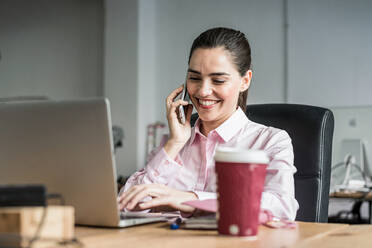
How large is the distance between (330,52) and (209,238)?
3.75m

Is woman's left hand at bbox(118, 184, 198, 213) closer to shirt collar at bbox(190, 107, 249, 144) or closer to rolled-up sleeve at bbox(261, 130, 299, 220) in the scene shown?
rolled-up sleeve at bbox(261, 130, 299, 220)

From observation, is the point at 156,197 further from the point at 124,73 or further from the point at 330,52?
the point at 124,73

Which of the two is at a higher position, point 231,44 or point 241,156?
point 231,44

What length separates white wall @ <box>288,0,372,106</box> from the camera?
4281 millimetres

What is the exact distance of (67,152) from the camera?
97 centimetres

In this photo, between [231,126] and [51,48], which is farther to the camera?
[51,48]

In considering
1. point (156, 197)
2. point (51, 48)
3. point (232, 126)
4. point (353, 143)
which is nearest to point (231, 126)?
point (232, 126)

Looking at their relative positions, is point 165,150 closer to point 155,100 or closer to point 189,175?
point 189,175

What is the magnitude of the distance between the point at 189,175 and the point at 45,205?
2.91 ft

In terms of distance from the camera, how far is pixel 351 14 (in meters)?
4.34

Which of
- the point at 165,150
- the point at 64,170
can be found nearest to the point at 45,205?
the point at 64,170

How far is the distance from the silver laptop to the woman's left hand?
175mm

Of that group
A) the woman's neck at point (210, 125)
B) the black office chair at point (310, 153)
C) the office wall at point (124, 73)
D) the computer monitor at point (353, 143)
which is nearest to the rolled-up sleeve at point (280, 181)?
the black office chair at point (310, 153)

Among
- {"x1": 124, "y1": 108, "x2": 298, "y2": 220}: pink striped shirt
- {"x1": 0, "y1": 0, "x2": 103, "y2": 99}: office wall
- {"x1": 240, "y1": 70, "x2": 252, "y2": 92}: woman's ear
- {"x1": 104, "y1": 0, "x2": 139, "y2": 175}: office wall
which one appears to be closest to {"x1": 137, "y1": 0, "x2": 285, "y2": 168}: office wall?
{"x1": 104, "y1": 0, "x2": 139, "y2": 175}: office wall
